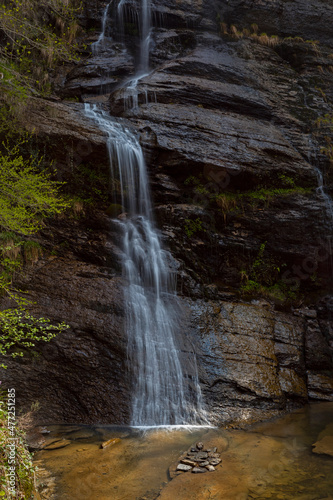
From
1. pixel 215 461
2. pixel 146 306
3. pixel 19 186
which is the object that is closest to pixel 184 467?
pixel 215 461

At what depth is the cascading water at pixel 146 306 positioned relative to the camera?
6504mm

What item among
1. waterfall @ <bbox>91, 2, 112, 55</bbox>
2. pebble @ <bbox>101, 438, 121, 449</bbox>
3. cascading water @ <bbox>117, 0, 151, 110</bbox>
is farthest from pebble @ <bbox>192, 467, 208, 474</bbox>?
waterfall @ <bbox>91, 2, 112, 55</bbox>

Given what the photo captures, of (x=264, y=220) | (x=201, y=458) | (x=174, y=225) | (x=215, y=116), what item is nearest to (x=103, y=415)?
(x=201, y=458)

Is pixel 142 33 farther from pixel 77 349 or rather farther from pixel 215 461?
pixel 215 461

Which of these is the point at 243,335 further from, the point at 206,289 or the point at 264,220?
the point at 264,220

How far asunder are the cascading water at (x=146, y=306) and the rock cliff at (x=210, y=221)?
27 cm

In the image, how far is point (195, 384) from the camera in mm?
6797

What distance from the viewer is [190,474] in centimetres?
436

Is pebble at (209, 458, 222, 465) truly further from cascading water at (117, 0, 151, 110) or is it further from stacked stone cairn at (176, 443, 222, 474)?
cascading water at (117, 0, 151, 110)

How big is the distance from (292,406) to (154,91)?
9414 millimetres

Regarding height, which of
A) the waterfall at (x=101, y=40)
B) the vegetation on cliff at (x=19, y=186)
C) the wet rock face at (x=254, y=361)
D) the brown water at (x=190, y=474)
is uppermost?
the waterfall at (x=101, y=40)

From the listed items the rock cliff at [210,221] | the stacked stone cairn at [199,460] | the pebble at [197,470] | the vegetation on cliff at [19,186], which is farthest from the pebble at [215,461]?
the vegetation on cliff at [19,186]

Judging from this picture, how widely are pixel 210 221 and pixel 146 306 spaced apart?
3111 millimetres

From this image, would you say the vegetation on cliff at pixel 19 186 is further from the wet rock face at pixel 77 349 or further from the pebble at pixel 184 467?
the pebble at pixel 184 467
